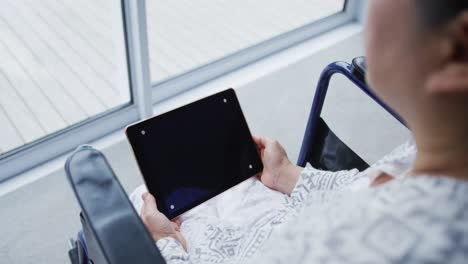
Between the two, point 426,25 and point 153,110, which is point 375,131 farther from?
point 426,25

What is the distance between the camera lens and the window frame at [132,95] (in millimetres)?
1590

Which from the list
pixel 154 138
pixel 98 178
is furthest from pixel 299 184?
pixel 98 178

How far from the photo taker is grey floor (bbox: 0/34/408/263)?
1.43 metres

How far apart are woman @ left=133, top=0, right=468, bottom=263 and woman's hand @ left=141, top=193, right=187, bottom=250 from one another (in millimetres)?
423

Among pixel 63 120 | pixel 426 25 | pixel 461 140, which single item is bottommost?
pixel 461 140

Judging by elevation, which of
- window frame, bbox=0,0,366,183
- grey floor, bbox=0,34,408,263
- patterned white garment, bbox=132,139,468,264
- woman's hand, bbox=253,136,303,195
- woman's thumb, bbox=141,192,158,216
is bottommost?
patterned white garment, bbox=132,139,468,264

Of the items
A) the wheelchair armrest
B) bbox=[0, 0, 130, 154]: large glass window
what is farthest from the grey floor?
the wheelchair armrest

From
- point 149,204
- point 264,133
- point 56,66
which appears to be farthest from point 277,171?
point 56,66

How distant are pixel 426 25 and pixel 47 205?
54.5 inches

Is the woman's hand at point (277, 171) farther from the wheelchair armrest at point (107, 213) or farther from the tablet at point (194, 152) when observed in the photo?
the wheelchair armrest at point (107, 213)

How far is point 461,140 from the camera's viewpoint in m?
0.44

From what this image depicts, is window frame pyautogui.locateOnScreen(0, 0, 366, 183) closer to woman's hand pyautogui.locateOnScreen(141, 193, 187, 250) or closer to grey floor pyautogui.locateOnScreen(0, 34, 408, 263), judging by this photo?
grey floor pyautogui.locateOnScreen(0, 34, 408, 263)

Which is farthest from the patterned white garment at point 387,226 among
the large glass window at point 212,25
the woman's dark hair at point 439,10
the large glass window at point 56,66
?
the large glass window at point 212,25

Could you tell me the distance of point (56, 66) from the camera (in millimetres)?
1985
